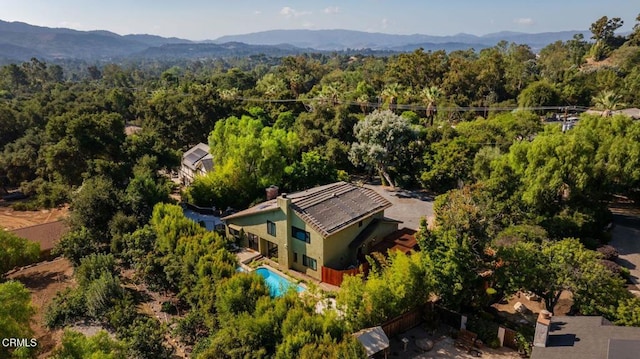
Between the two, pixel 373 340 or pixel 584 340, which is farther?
pixel 373 340

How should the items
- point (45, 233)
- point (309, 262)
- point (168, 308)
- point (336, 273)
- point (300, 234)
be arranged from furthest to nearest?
point (45, 233) < point (309, 262) < point (300, 234) < point (336, 273) < point (168, 308)

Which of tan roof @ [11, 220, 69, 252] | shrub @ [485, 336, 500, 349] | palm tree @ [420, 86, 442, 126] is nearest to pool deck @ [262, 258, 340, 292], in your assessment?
shrub @ [485, 336, 500, 349]

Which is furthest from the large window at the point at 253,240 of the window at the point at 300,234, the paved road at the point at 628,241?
the paved road at the point at 628,241

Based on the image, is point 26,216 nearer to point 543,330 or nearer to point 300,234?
point 300,234

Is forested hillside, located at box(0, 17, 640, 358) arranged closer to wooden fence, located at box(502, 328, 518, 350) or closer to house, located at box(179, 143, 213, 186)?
wooden fence, located at box(502, 328, 518, 350)

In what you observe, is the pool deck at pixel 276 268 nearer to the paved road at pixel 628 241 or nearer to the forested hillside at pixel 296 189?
the forested hillside at pixel 296 189

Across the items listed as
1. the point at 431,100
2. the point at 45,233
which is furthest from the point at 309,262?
the point at 431,100

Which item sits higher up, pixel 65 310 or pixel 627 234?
pixel 627 234
